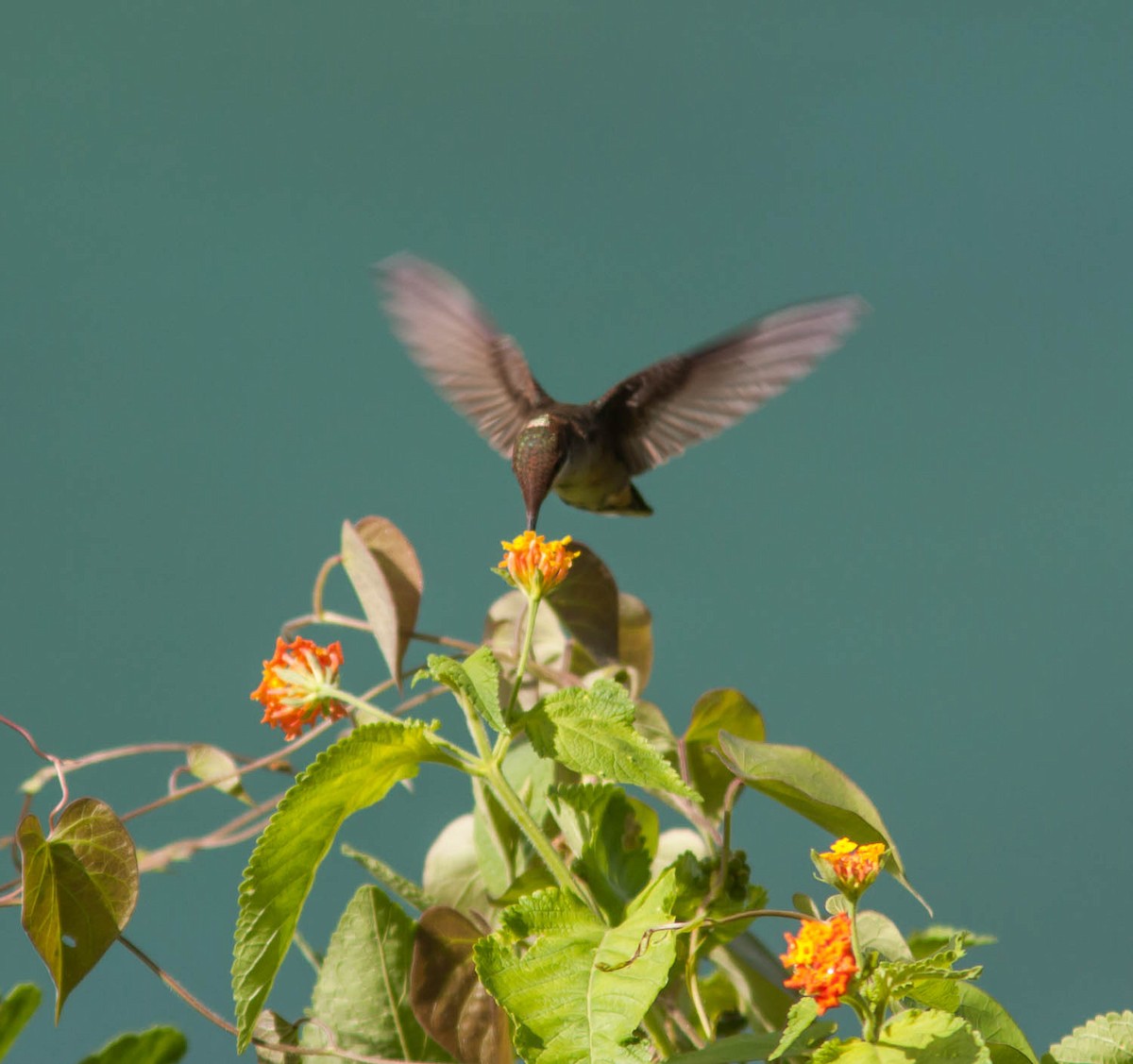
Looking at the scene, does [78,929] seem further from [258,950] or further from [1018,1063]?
[1018,1063]

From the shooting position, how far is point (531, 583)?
0.58 metres

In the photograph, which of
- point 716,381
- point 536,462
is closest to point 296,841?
point 536,462

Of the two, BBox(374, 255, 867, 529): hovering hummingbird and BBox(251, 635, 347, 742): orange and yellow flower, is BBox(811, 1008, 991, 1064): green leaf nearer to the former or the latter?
BBox(251, 635, 347, 742): orange and yellow flower

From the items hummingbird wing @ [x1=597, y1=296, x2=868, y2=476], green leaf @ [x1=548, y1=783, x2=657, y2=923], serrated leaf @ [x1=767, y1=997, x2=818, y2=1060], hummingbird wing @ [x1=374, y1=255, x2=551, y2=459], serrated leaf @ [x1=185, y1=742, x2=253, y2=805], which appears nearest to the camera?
serrated leaf @ [x1=767, y1=997, x2=818, y2=1060]

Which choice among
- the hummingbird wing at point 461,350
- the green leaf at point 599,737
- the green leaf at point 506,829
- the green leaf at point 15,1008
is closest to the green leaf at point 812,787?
the green leaf at point 599,737

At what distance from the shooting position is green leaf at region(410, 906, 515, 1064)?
583 mm

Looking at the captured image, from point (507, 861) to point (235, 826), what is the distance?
0.72 ft

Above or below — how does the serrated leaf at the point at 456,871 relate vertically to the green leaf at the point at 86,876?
below

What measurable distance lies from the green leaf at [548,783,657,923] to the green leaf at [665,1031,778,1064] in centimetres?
9

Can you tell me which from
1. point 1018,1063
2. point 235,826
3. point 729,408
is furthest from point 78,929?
point 729,408

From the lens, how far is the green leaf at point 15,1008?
660mm

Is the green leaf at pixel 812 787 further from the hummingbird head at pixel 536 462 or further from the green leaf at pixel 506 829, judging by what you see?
the hummingbird head at pixel 536 462

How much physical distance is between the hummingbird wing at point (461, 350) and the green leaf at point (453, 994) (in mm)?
638

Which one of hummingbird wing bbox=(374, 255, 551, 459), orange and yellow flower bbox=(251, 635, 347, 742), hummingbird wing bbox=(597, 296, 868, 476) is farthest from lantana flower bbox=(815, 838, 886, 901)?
hummingbird wing bbox=(374, 255, 551, 459)
